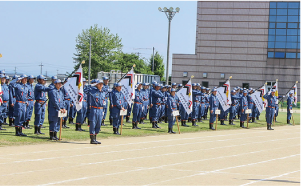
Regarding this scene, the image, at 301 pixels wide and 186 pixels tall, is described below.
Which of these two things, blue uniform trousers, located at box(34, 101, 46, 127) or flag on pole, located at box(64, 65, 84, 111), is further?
blue uniform trousers, located at box(34, 101, 46, 127)

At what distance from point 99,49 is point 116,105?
64.2 m

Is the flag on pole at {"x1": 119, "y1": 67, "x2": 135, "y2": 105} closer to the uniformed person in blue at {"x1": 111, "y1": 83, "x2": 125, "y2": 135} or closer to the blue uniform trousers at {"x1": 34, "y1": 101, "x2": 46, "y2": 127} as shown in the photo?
the uniformed person in blue at {"x1": 111, "y1": 83, "x2": 125, "y2": 135}

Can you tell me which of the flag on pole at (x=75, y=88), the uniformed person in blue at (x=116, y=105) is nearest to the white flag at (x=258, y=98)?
the uniformed person in blue at (x=116, y=105)

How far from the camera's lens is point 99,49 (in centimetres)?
8144

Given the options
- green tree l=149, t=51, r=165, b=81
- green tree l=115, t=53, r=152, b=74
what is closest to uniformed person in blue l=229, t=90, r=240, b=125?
green tree l=115, t=53, r=152, b=74

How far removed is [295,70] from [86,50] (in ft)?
115

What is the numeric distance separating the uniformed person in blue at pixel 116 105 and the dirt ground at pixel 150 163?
145 cm

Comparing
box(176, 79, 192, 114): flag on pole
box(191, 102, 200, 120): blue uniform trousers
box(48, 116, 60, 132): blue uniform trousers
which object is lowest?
box(48, 116, 60, 132): blue uniform trousers

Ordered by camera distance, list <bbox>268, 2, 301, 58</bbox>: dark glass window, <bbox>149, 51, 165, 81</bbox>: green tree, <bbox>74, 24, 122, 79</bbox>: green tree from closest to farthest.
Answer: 1. <bbox>268, 2, 301, 58</bbox>: dark glass window
2. <bbox>74, 24, 122, 79</bbox>: green tree
3. <bbox>149, 51, 165, 81</bbox>: green tree

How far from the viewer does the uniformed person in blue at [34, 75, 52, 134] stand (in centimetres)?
1631

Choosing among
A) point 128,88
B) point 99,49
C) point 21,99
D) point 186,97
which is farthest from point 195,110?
point 99,49

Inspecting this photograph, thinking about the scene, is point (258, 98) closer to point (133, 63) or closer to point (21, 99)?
point (21, 99)

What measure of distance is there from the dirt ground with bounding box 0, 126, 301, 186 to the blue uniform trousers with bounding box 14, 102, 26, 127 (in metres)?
1.90

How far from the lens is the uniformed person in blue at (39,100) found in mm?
16312
